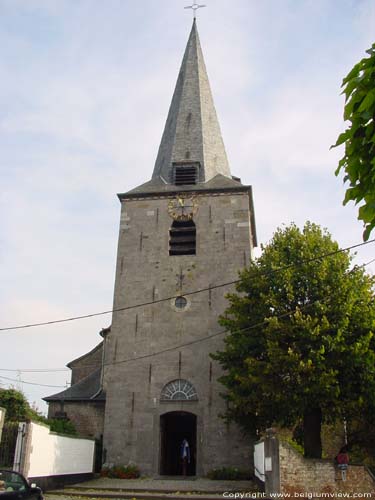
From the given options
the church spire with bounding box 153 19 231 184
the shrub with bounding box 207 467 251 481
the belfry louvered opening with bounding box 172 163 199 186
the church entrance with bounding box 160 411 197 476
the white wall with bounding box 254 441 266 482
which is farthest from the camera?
the church spire with bounding box 153 19 231 184

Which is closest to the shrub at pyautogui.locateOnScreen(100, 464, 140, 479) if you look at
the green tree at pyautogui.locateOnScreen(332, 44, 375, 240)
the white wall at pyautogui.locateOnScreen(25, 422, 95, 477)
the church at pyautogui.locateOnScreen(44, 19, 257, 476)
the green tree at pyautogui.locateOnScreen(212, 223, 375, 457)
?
the church at pyautogui.locateOnScreen(44, 19, 257, 476)

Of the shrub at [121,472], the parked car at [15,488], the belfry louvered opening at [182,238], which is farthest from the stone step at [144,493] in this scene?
the belfry louvered opening at [182,238]

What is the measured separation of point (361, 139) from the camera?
4.10 m

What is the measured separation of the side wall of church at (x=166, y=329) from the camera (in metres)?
18.2

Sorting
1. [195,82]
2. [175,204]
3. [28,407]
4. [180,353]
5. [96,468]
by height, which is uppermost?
[195,82]

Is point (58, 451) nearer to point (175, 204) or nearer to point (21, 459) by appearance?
point (21, 459)

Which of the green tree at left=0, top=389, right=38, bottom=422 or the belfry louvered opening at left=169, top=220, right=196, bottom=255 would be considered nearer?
the green tree at left=0, top=389, right=38, bottom=422

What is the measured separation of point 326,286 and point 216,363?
546cm

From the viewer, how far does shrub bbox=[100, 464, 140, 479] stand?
1752cm

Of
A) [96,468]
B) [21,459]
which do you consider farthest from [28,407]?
[96,468]

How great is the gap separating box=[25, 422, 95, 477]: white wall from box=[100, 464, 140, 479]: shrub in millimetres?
653

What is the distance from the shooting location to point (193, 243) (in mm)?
21359

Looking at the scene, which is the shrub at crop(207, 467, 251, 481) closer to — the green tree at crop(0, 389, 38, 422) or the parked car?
the green tree at crop(0, 389, 38, 422)

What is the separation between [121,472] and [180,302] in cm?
629
